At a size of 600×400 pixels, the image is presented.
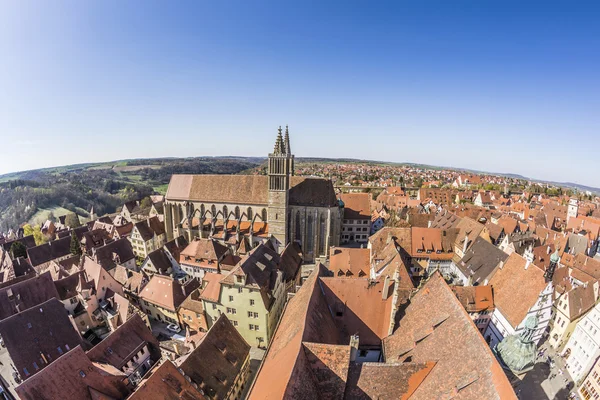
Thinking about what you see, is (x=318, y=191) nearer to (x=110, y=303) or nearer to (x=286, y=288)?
(x=286, y=288)

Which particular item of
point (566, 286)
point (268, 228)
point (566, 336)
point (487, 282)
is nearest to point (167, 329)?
point (268, 228)

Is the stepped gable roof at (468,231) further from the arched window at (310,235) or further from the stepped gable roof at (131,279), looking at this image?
the stepped gable roof at (131,279)

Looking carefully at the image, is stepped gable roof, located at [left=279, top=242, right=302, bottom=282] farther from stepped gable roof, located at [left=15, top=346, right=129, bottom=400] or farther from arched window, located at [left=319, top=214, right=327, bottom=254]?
stepped gable roof, located at [left=15, top=346, right=129, bottom=400]

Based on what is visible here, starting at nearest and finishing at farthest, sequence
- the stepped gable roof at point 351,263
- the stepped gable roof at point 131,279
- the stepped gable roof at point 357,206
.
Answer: the stepped gable roof at point 351,263
the stepped gable roof at point 131,279
the stepped gable roof at point 357,206

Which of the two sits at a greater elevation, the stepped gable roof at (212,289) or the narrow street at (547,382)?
the stepped gable roof at (212,289)

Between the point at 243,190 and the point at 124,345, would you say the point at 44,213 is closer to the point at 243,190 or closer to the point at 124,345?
the point at 243,190

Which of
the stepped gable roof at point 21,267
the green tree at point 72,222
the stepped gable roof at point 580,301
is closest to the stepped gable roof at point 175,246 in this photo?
the stepped gable roof at point 21,267

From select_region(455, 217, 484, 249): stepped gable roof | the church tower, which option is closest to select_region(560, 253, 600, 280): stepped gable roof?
select_region(455, 217, 484, 249): stepped gable roof
